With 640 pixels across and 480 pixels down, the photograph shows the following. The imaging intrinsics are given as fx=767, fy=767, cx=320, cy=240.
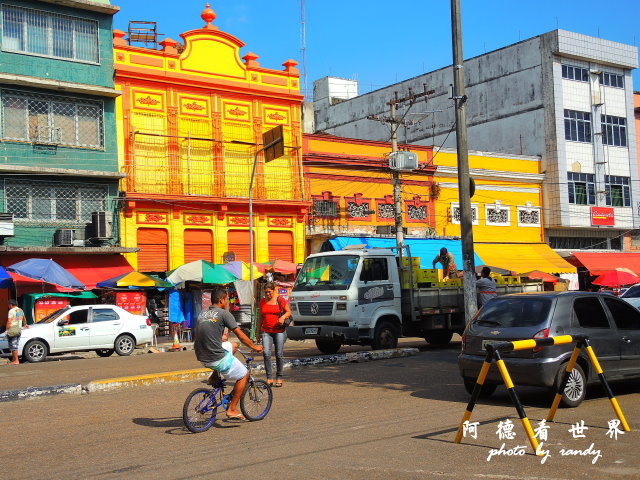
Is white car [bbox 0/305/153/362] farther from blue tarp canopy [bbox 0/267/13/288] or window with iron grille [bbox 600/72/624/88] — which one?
window with iron grille [bbox 600/72/624/88]

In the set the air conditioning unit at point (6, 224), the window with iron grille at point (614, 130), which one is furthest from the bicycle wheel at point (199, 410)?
the window with iron grille at point (614, 130)

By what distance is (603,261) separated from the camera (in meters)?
45.7

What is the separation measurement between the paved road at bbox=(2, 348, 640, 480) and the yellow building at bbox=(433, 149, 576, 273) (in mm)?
29258

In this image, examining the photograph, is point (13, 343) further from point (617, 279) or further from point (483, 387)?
point (617, 279)

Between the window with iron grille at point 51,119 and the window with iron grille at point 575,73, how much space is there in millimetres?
28852

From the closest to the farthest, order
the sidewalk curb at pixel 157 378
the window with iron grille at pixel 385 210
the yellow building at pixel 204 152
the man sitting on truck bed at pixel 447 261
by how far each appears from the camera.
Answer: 1. the sidewalk curb at pixel 157 378
2. the man sitting on truck bed at pixel 447 261
3. the yellow building at pixel 204 152
4. the window with iron grille at pixel 385 210

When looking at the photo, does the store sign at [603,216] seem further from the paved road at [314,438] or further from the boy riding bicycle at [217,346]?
the boy riding bicycle at [217,346]

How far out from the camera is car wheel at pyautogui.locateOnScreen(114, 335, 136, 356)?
2342cm

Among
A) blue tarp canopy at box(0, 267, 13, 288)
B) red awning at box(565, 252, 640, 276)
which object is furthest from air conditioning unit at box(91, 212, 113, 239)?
red awning at box(565, 252, 640, 276)

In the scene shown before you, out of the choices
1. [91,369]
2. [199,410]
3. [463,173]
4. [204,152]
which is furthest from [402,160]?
[199,410]

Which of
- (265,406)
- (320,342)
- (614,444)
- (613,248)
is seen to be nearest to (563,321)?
(614,444)

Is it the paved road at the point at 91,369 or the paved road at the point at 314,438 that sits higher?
the paved road at the point at 314,438

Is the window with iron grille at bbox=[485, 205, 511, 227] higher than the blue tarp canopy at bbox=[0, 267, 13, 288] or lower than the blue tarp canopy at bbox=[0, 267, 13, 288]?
higher

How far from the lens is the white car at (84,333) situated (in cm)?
2194
